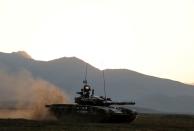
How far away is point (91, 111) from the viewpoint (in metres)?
47.5

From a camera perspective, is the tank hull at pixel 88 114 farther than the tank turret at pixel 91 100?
No

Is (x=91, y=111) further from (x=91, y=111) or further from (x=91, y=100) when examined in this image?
(x=91, y=100)

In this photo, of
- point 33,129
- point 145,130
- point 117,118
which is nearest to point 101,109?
point 117,118

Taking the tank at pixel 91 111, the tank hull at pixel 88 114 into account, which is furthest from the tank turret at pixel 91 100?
the tank hull at pixel 88 114

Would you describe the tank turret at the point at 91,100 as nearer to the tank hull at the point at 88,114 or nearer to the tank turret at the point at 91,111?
the tank turret at the point at 91,111

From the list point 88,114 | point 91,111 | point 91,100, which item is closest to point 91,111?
point 91,111

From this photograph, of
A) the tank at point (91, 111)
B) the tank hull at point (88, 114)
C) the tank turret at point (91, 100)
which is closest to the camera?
the tank hull at point (88, 114)

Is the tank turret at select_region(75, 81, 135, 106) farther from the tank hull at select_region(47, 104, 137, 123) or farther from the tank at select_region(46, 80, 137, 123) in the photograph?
the tank hull at select_region(47, 104, 137, 123)

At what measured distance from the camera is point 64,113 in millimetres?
49875

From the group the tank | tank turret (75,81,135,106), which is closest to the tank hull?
the tank

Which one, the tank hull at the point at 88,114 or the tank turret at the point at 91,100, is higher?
the tank turret at the point at 91,100

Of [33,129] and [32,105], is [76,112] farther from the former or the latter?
[33,129]

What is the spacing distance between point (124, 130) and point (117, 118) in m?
11.3

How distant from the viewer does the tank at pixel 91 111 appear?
154 ft
